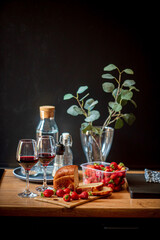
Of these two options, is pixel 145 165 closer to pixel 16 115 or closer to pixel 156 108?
pixel 156 108

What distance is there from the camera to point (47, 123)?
1946 millimetres

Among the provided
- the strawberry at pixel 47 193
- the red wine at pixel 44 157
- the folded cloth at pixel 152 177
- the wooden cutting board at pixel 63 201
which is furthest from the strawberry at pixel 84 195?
the folded cloth at pixel 152 177

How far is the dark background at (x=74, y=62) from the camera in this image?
6.61ft

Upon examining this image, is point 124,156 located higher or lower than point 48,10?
lower

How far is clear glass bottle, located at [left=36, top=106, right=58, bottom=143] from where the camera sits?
191 centimetres

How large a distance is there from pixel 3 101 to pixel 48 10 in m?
0.60

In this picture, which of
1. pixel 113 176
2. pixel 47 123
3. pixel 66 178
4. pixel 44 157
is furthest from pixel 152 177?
pixel 47 123

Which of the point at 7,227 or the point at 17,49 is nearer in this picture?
the point at 7,227

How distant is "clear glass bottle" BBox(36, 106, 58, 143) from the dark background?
12cm

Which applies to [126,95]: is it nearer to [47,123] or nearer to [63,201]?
[47,123]

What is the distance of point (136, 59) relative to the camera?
204 cm

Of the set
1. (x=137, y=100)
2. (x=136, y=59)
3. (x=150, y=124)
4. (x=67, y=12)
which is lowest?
(x=150, y=124)

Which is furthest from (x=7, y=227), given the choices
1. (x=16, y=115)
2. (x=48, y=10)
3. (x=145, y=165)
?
(x=48, y=10)

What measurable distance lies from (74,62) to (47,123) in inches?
16.0
